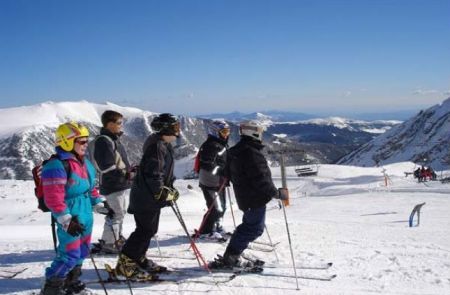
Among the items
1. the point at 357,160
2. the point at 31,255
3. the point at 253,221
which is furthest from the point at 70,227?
the point at 357,160

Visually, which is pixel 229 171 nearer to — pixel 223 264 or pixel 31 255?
pixel 223 264

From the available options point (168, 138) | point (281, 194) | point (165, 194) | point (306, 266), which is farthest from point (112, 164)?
point (306, 266)

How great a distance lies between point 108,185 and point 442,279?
5.42 meters

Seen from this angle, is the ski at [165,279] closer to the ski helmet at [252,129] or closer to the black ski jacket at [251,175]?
the black ski jacket at [251,175]

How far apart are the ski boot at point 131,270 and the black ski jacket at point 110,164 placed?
1444mm

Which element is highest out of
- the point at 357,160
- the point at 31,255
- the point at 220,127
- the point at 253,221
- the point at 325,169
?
the point at 220,127

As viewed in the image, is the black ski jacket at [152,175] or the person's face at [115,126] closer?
the black ski jacket at [152,175]

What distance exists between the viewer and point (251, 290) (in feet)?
19.6

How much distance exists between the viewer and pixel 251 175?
6766 mm

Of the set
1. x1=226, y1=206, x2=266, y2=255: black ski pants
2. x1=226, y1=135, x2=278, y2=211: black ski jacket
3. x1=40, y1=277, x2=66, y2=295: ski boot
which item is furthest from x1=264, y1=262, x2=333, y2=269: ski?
x1=40, y1=277, x2=66, y2=295: ski boot

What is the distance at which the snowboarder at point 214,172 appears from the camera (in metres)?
8.77

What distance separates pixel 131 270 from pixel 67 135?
226 cm

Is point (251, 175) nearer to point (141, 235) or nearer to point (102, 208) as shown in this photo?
point (141, 235)

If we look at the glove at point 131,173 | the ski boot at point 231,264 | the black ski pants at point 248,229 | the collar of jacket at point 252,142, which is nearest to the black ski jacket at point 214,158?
the glove at point 131,173
